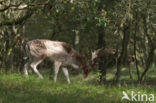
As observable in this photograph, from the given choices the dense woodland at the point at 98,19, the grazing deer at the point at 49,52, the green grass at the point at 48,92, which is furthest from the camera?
the grazing deer at the point at 49,52

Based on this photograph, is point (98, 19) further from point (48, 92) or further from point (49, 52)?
point (49, 52)

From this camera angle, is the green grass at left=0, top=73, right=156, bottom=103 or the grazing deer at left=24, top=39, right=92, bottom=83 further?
the grazing deer at left=24, top=39, right=92, bottom=83

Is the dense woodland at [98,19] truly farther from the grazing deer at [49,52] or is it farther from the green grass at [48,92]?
the green grass at [48,92]

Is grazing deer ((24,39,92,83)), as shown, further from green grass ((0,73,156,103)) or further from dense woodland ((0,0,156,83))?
green grass ((0,73,156,103))

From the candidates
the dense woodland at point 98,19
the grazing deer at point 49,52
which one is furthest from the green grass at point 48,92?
the grazing deer at point 49,52

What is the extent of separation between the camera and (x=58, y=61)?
14.4 meters

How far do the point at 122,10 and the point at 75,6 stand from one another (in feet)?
12.8

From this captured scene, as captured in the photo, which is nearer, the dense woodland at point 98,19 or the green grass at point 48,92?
the green grass at point 48,92

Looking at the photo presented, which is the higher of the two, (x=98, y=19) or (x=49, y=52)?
(x=98, y=19)

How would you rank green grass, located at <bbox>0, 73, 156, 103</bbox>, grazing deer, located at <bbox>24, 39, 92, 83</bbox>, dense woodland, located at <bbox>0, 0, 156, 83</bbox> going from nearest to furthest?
green grass, located at <bbox>0, 73, 156, 103</bbox> < dense woodland, located at <bbox>0, 0, 156, 83</bbox> < grazing deer, located at <bbox>24, 39, 92, 83</bbox>

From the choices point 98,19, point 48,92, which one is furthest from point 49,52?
point 48,92

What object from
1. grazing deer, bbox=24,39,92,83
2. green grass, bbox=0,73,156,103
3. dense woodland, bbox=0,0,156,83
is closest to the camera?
green grass, bbox=0,73,156,103

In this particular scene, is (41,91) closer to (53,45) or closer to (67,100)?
(67,100)

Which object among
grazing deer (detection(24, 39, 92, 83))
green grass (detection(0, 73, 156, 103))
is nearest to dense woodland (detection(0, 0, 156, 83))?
grazing deer (detection(24, 39, 92, 83))
